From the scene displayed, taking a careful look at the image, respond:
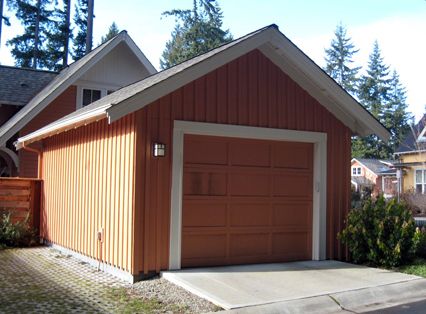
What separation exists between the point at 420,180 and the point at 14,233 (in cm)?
2578

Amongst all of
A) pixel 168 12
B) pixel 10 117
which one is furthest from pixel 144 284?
pixel 168 12

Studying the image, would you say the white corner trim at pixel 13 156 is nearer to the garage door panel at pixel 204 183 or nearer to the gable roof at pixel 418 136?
the garage door panel at pixel 204 183

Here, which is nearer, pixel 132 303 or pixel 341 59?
pixel 132 303

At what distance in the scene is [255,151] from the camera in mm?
9312

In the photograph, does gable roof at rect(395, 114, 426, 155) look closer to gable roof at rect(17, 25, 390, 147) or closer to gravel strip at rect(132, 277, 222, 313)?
gable roof at rect(17, 25, 390, 147)

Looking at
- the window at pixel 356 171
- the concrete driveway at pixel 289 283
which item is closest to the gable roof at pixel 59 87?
the concrete driveway at pixel 289 283

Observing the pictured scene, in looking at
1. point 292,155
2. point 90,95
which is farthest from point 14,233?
point 90,95

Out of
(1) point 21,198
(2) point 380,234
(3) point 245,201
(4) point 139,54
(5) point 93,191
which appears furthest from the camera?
(4) point 139,54

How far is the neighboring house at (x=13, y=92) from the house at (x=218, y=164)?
7085mm

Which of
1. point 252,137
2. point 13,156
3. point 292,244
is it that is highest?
point 252,137

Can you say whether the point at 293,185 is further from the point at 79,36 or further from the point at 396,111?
the point at 396,111

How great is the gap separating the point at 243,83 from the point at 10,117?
11815 millimetres

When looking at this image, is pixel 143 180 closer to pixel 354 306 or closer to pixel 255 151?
pixel 255 151

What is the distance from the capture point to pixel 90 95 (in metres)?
18.0
